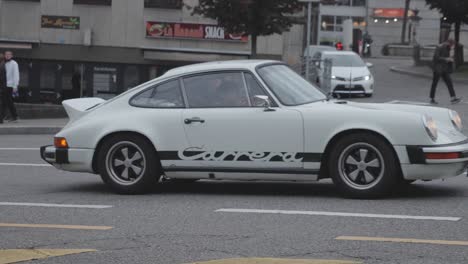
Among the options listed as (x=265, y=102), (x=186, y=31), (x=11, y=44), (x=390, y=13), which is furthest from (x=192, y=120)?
(x=390, y=13)

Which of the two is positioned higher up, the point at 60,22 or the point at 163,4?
the point at 163,4

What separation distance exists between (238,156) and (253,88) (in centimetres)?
74

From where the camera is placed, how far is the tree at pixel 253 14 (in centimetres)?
2962

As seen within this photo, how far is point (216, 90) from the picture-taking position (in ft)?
34.5

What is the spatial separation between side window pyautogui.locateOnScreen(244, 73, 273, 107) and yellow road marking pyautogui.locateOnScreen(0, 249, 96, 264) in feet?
10.2

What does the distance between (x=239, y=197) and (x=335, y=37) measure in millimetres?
74561

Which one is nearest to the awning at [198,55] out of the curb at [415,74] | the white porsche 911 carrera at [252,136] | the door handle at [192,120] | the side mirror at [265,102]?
the curb at [415,74]

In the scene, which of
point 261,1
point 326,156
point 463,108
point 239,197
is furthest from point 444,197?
point 261,1

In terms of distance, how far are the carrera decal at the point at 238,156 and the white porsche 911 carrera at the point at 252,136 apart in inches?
0.4

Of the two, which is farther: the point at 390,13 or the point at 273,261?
the point at 390,13

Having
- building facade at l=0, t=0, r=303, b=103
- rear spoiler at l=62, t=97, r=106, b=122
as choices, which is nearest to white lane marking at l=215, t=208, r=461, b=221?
rear spoiler at l=62, t=97, r=106, b=122

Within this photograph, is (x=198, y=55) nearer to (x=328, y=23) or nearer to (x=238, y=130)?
(x=238, y=130)

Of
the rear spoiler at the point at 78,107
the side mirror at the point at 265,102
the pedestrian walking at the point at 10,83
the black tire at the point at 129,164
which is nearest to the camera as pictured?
the side mirror at the point at 265,102

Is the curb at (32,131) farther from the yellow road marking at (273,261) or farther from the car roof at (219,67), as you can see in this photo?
the yellow road marking at (273,261)
